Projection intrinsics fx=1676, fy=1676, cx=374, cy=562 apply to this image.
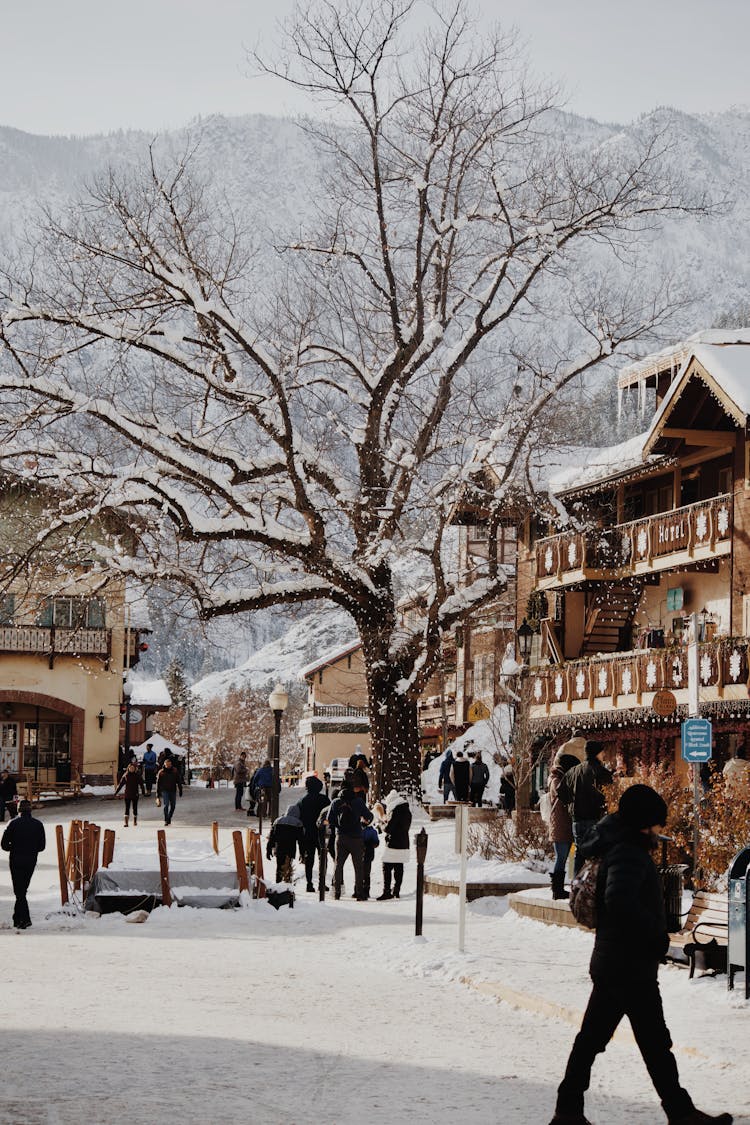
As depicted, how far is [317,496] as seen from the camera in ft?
106

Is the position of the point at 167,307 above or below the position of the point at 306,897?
above

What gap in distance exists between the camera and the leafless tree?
31.3 m

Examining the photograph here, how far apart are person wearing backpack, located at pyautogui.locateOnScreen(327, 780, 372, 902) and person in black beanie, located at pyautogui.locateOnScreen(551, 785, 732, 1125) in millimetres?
15305

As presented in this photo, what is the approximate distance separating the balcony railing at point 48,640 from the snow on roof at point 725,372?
2915 cm

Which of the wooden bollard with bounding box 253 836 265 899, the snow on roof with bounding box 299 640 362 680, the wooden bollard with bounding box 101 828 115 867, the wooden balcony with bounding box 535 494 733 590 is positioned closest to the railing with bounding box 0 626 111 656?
the wooden balcony with bounding box 535 494 733 590

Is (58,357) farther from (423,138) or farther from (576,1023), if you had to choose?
(576,1023)

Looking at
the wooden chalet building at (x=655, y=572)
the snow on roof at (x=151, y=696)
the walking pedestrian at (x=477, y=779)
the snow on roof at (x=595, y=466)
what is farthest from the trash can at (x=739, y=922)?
the snow on roof at (x=151, y=696)

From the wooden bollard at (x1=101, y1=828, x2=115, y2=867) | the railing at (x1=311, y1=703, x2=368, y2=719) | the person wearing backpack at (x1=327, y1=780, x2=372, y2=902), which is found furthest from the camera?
the railing at (x1=311, y1=703, x2=368, y2=719)

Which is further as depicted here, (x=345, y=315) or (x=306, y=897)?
(x=345, y=315)

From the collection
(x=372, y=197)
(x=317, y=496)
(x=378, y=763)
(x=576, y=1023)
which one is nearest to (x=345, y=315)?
(x=372, y=197)

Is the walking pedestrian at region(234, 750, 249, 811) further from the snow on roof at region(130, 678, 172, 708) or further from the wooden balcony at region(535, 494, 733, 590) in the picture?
the snow on roof at region(130, 678, 172, 708)

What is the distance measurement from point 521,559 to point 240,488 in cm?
1988

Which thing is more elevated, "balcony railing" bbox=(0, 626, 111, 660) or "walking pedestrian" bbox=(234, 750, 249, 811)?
"balcony railing" bbox=(0, 626, 111, 660)

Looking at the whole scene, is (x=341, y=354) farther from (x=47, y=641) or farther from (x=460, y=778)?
(x=47, y=641)
